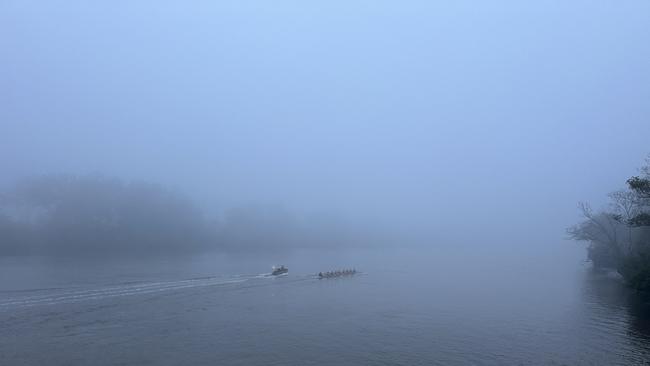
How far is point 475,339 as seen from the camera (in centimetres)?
3916

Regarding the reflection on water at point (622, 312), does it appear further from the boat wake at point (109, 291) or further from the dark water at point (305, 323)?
the boat wake at point (109, 291)

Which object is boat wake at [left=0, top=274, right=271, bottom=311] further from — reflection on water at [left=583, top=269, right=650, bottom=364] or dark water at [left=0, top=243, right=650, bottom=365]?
reflection on water at [left=583, top=269, right=650, bottom=364]

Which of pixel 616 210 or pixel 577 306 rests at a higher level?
pixel 616 210

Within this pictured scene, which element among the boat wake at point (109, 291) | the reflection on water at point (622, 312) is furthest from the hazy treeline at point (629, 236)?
the boat wake at point (109, 291)

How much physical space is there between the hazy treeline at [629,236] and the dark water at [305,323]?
399 centimetres

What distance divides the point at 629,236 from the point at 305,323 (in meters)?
69.5

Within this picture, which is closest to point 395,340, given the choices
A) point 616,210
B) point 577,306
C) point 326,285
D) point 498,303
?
point 498,303

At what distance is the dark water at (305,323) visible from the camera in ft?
111

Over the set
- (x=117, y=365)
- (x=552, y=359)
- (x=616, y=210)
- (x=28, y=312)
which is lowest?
(x=552, y=359)

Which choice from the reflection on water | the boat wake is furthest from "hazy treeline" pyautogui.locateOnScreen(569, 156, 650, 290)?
the boat wake

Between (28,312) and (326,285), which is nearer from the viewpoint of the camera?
(28,312)

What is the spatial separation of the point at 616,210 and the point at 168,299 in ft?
234

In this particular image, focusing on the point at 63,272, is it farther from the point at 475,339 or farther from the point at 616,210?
the point at 616,210

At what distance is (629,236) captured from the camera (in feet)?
286
